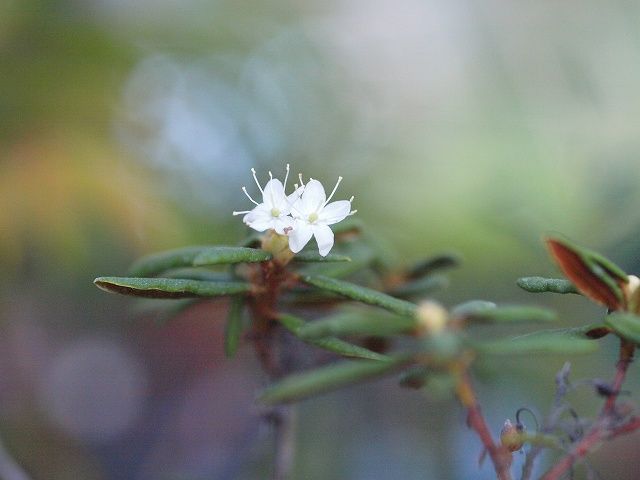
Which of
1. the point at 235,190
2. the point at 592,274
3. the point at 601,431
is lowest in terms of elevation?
the point at 601,431

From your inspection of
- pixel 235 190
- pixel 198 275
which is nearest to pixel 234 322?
pixel 198 275

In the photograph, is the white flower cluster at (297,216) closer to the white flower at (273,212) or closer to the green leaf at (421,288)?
the white flower at (273,212)

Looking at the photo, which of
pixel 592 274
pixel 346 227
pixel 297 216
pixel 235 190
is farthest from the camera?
pixel 235 190

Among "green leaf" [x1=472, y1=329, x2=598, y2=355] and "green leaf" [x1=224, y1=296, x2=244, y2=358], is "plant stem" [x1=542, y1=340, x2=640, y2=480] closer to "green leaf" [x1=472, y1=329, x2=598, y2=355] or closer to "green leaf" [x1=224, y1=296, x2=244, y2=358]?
"green leaf" [x1=472, y1=329, x2=598, y2=355]

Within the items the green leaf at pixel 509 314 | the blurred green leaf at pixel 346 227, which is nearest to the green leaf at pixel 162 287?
the blurred green leaf at pixel 346 227

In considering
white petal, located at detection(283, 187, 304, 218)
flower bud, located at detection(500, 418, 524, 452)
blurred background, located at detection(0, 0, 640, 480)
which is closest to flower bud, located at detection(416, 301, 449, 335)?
flower bud, located at detection(500, 418, 524, 452)

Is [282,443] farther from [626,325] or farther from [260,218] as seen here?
[626,325]

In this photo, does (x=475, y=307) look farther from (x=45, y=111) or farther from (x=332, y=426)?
(x=45, y=111)
